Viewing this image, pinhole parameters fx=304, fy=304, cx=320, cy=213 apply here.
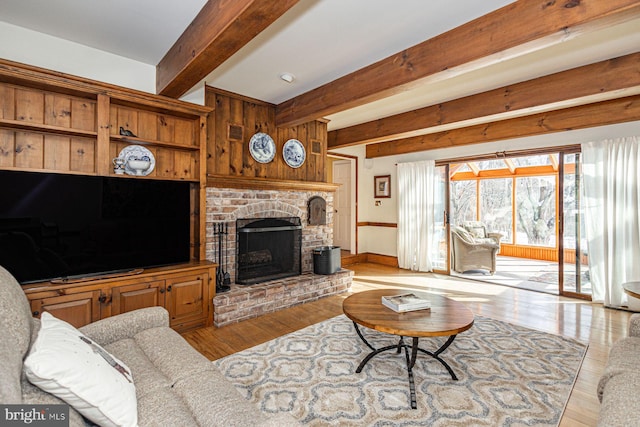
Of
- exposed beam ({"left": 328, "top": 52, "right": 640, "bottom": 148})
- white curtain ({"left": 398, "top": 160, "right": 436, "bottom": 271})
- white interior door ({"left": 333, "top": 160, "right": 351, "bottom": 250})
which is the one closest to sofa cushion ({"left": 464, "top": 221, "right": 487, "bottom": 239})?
white curtain ({"left": 398, "top": 160, "right": 436, "bottom": 271})

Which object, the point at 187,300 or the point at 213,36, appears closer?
the point at 213,36

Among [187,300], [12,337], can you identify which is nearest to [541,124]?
[187,300]

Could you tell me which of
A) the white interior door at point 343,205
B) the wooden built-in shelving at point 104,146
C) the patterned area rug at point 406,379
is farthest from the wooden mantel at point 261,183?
the white interior door at point 343,205

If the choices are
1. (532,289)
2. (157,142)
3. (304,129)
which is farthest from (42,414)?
(532,289)

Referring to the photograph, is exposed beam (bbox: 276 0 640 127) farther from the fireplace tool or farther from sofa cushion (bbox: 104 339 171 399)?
sofa cushion (bbox: 104 339 171 399)

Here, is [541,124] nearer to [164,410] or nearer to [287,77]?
[287,77]

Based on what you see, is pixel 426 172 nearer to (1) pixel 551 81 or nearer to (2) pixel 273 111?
(1) pixel 551 81

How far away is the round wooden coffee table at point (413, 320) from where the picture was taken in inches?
77.1

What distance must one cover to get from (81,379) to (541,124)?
5.25 metres

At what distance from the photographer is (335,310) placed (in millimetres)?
3676

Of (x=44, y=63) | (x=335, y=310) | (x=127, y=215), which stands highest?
(x=44, y=63)

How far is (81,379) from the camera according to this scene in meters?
0.96

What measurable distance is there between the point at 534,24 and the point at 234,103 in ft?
9.92

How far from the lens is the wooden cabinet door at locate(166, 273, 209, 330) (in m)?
2.89
